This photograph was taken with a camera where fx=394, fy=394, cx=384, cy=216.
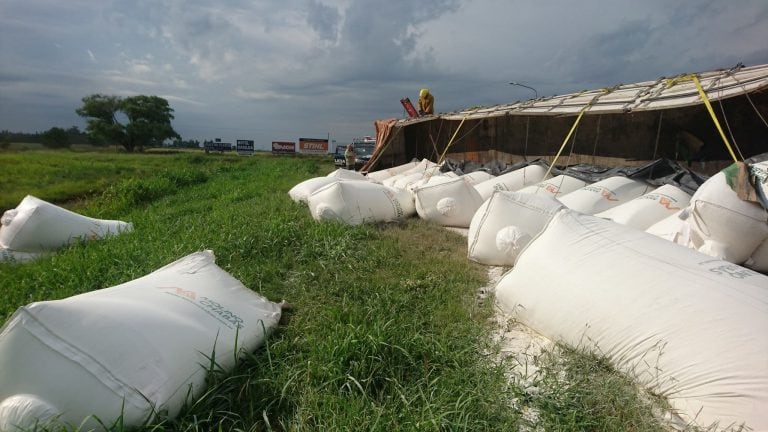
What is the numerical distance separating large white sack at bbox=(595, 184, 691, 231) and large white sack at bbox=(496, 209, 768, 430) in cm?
127

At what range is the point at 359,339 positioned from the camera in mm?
1862

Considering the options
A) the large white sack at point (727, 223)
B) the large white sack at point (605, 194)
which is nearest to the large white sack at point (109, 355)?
the large white sack at point (727, 223)

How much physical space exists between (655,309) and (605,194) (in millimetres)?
2577

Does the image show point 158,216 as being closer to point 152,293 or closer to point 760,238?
point 152,293

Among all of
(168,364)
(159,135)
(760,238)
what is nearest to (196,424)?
(168,364)

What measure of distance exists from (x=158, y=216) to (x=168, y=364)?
4.86m

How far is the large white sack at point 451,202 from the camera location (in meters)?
4.41

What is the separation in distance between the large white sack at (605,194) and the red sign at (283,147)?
95.5 ft

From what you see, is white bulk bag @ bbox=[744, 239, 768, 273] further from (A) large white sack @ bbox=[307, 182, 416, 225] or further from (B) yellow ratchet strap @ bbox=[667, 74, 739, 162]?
(A) large white sack @ bbox=[307, 182, 416, 225]

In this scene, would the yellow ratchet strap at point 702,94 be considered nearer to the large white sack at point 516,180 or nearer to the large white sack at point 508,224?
the large white sack at point 516,180

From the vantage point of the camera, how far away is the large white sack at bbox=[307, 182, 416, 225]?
435 cm

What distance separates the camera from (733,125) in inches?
167

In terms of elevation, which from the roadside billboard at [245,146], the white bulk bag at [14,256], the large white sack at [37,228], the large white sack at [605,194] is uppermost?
the roadside billboard at [245,146]

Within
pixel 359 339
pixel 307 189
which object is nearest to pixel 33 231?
pixel 307 189
